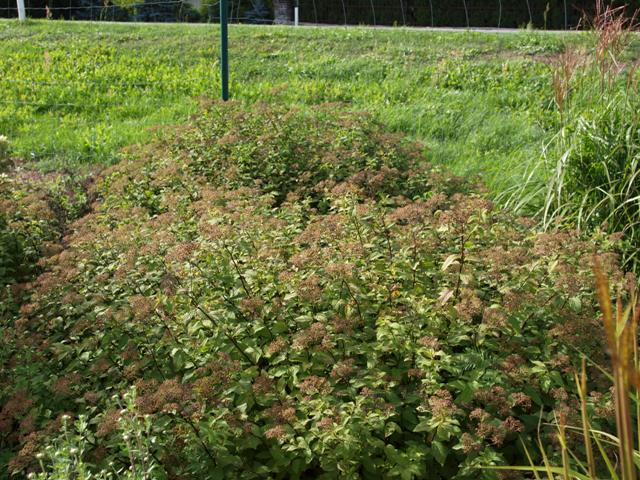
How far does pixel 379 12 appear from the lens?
2222cm

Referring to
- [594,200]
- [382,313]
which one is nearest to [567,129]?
[594,200]

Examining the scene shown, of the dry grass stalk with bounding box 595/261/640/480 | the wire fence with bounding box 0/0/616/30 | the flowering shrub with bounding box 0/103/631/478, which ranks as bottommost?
the flowering shrub with bounding box 0/103/631/478

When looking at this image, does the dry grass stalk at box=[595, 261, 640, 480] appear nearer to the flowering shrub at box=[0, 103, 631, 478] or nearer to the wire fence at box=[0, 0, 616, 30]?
the flowering shrub at box=[0, 103, 631, 478]

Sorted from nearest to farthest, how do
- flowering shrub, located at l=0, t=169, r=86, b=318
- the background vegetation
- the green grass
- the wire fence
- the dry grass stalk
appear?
the dry grass stalk → the background vegetation → flowering shrub, located at l=0, t=169, r=86, b=318 → the green grass → the wire fence

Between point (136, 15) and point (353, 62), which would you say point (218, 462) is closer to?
point (353, 62)

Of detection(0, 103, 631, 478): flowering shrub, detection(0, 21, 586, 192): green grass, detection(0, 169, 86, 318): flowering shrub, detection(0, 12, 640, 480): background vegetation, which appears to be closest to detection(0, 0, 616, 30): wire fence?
detection(0, 21, 586, 192): green grass

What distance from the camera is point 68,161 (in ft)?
21.8

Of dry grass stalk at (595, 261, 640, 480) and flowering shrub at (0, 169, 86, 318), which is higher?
dry grass stalk at (595, 261, 640, 480)

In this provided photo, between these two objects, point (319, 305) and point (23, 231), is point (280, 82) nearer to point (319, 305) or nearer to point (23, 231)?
point (23, 231)

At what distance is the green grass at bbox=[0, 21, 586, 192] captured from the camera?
6.93 m

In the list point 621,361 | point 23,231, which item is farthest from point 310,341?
point 23,231

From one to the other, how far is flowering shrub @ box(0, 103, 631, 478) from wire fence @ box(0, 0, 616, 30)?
18.1 meters

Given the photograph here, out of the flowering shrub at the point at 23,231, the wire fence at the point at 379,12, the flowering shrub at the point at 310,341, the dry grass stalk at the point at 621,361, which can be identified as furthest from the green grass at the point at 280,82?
the wire fence at the point at 379,12

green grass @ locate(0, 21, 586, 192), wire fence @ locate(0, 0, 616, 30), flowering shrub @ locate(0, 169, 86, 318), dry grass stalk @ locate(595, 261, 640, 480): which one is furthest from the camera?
wire fence @ locate(0, 0, 616, 30)
